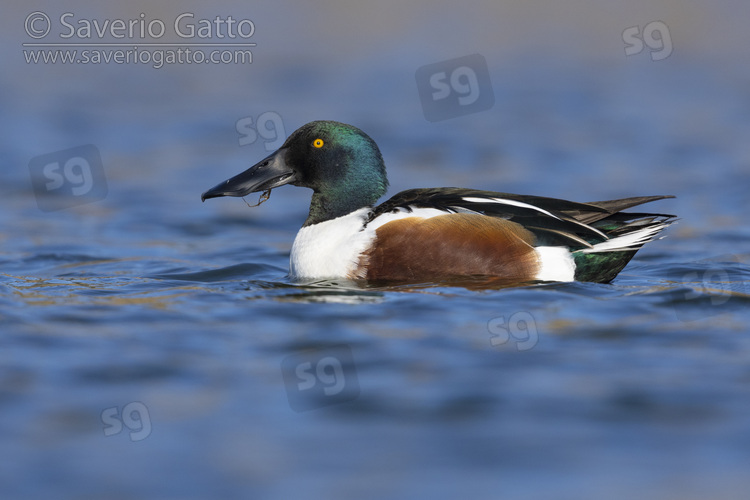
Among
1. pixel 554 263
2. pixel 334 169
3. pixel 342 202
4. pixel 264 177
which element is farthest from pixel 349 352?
pixel 264 177

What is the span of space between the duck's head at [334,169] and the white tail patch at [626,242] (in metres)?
1.55

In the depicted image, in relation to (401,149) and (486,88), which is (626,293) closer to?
(401,149)

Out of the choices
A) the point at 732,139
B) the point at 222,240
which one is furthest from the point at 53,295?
the point at 732,139

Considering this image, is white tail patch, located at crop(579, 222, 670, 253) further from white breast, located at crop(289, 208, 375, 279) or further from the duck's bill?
the duck's bill

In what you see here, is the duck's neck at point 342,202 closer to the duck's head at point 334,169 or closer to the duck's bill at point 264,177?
the duck's head at point 334,169

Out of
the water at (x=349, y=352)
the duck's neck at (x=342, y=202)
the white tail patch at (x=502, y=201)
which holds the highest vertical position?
the duck's neck at (x=342, y=202)

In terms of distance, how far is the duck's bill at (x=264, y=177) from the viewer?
7656 millimetres

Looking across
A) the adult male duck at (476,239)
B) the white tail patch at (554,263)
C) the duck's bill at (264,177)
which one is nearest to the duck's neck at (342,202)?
the adult male duck at (476,239)

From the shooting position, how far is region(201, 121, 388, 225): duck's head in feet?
24.9

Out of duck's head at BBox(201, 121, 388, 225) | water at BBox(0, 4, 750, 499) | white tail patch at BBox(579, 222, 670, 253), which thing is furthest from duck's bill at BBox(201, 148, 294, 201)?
white tail patch at BBox(579, 222, 670, 253)

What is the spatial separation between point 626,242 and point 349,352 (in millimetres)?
2136

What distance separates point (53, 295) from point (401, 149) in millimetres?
6112

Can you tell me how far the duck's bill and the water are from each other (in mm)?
621

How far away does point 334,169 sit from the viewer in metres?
7.61
